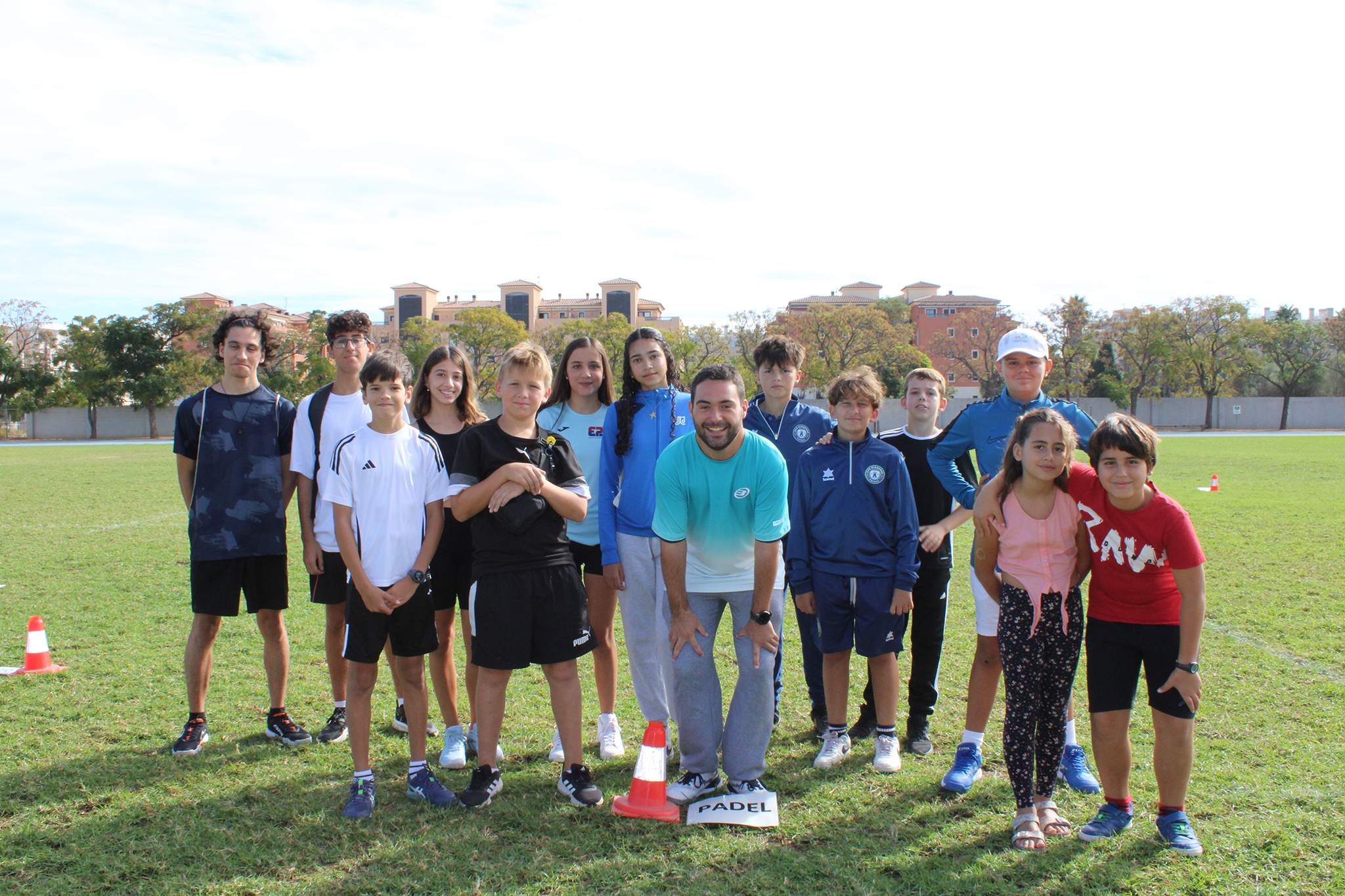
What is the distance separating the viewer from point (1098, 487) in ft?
11.1

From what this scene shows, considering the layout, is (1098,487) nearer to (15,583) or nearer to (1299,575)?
(1299,575)

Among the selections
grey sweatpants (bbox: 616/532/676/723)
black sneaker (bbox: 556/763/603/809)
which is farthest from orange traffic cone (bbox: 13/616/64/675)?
grey sweatpants (bbox: 616/532/676/723)

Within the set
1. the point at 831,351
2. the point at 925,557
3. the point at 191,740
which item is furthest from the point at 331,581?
the point at 831,351

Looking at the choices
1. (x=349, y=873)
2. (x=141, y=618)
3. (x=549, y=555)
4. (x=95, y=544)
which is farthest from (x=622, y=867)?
(x=95, y=544)

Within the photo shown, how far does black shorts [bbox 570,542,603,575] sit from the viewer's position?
13.6ft

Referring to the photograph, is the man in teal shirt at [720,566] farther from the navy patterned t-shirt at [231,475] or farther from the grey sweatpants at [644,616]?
the navy patterned t-shirt at [231,475]

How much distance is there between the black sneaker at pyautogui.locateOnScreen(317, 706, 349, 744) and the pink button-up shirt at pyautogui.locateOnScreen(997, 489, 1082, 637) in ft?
11.5

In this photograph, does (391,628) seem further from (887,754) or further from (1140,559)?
(1140,559)

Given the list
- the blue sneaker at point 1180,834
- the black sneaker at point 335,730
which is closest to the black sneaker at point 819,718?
the blue sneaker at point 1180,834

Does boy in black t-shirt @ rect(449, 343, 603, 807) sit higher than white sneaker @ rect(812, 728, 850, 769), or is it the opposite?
boy in black t-shirt @ rect(449, 343, 603, 807)

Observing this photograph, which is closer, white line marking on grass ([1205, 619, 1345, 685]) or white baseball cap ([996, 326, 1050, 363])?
white baseball cap ([996, 326, 1050, 363])

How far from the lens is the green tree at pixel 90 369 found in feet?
162

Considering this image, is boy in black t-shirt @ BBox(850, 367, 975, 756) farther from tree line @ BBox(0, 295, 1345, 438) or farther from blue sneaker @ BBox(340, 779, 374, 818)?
tree line @ BBox(0, 295, 1345, 438)

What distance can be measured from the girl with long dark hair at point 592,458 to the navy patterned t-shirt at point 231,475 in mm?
1508
